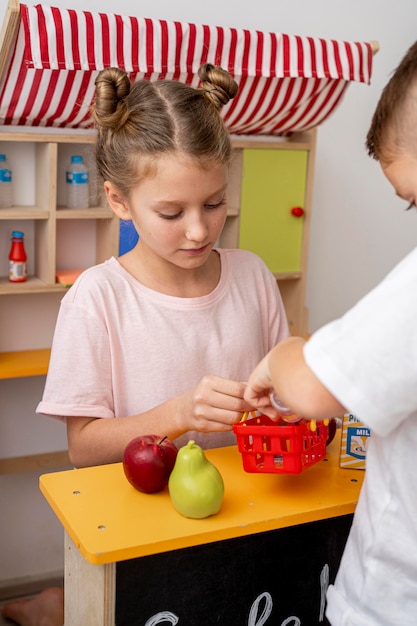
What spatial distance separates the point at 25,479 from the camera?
2.76 meters

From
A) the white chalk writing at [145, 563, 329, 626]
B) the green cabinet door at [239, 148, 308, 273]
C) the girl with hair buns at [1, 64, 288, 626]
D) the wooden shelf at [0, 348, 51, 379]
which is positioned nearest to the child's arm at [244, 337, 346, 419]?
the girl with hair buns at [1, 64, 288, 626]

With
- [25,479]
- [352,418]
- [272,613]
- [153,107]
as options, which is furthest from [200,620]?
[25,479]

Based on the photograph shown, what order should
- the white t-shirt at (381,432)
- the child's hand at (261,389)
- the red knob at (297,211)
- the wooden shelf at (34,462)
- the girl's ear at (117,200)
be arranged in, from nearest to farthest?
the white t-shirt at (381,432)
the child's hand at (261,389)
the girl's ear at (117,200)
the wooden shelf at (34,462)
the red knob at (297,211)

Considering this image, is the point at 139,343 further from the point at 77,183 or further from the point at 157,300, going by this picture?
the point at 77,183

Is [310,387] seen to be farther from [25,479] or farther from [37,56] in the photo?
[25,479]

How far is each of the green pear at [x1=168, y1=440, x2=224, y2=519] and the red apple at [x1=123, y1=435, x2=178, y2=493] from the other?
4 centimetres

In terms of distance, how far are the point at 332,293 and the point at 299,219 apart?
51 cm

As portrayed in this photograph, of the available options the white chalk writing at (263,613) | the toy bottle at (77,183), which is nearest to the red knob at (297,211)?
the toy bottle at (77,183)

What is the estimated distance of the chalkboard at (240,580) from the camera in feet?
3.86

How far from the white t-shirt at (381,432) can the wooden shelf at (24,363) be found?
1.52 m

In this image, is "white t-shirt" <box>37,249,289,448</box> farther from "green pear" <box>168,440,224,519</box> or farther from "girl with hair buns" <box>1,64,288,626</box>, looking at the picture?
"green pear" <box>168,440,224,519</box>

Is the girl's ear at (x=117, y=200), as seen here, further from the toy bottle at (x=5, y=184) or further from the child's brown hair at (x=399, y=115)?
the toy bottle at (x=5, y=184)

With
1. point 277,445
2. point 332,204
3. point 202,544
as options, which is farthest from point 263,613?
point 332,204

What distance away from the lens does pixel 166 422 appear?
142 cm
